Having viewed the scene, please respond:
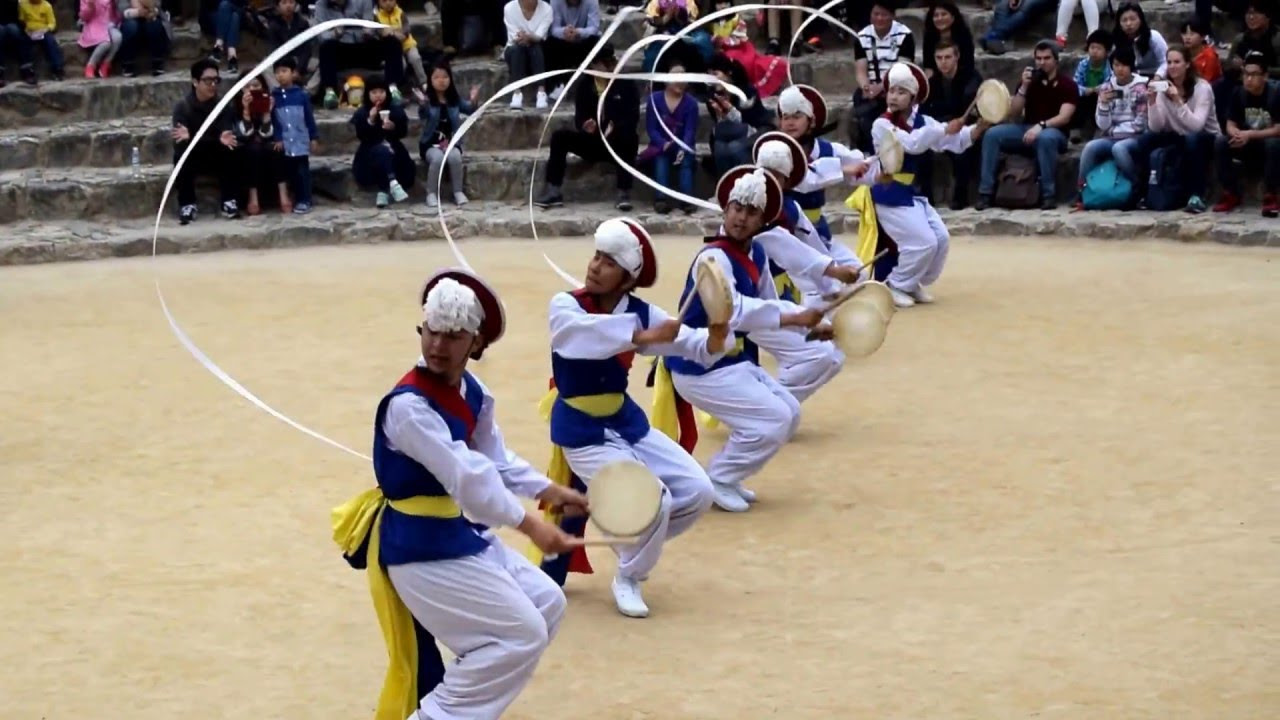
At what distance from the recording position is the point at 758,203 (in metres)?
6.94

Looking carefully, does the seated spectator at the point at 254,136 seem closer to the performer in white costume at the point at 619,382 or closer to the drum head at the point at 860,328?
the drum head at the point at 860,328

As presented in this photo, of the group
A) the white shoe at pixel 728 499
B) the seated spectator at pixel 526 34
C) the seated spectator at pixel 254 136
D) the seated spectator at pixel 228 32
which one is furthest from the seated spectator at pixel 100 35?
the white shoe at pixel 728 499

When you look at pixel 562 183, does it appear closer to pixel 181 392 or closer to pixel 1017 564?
pixel 181 392

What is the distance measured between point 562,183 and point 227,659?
397 inches

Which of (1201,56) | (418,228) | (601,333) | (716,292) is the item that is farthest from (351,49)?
(716,292)

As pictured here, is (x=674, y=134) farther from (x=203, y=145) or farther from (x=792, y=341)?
(x=792, y=341)

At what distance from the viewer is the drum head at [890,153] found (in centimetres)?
1037

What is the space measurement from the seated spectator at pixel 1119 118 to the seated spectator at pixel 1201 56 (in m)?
0.44

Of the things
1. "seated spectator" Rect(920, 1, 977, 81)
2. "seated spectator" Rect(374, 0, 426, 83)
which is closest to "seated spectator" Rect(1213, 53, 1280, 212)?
"seated spectator" Rect(920, 1, 977, 81)

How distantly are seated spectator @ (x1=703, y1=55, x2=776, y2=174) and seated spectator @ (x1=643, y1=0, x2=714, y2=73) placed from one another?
0.14 metres

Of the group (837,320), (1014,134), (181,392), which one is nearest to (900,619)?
(837,320)

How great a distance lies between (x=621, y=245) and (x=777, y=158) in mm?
2613

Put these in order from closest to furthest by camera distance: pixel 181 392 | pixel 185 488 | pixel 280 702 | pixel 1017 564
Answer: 1. pixel 280 702
2. pixel 1017 564
3. pixel 185 488
4. pixel 181 392

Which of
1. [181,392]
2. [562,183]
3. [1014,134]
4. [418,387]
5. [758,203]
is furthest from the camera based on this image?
[562,183]
